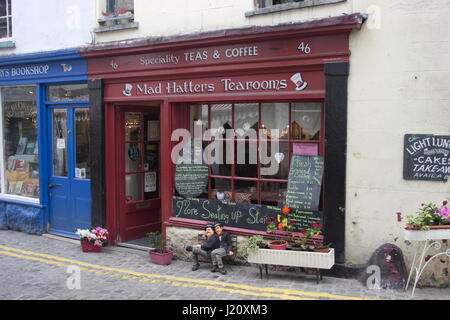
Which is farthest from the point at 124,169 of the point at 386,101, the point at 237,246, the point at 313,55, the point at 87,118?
the point at 386,101

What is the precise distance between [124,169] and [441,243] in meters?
5.62

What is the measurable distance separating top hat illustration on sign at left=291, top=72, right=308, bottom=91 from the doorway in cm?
350

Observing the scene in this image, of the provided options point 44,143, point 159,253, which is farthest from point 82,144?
point 159,253

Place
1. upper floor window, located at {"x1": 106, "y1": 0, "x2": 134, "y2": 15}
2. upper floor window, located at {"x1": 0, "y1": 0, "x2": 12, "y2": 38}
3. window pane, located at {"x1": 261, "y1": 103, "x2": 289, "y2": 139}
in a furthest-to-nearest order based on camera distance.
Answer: upper floor window, located at {"x1": 0, "y1": 0, "x2": 12, "y2": 38}
upper floor window, located at {"x1": 106, "y1": 0, "x2": 134, "y2": 15}
window pane, located at {"x1": 261, "y1": 103, "x2": 289, "y2": 139}

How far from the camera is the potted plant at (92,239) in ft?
28.6

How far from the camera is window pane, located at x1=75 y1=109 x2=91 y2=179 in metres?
9.59

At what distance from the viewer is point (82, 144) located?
31.8ft

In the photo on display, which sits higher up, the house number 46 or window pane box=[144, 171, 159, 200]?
the house number 46

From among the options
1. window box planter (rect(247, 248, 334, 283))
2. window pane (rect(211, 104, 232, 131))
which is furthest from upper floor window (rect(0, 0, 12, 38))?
window box planter (rect(247, 248, 334, 283))

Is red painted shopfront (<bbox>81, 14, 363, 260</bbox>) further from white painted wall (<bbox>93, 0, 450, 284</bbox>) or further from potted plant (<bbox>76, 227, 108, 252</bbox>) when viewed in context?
potted plant (<bbox>76, 227, 108, 252</bbox>)

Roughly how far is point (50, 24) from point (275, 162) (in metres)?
5.54

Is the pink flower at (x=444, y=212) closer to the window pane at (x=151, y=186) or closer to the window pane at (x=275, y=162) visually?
the window pane at (x=275, y=162)

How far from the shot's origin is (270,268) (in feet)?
24.0

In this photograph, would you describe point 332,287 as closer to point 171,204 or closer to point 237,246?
point 237,246
